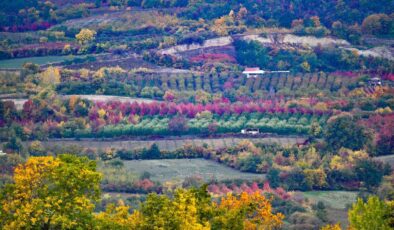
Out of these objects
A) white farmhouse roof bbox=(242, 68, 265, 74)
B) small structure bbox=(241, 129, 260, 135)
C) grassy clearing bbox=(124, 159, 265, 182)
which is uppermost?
grassy clearing bbox=(124, 159, 265, 182)

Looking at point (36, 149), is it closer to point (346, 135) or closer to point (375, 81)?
point (346, 135)

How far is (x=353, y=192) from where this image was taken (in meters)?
95.6

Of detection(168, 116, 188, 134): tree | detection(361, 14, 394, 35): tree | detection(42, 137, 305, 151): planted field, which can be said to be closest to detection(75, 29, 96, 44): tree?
detection(361, 14, 394, 35): tree

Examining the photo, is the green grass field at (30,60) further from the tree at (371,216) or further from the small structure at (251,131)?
the tree at (371,216)

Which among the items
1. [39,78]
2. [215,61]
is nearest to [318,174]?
[39,78]

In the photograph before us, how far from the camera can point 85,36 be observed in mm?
151250

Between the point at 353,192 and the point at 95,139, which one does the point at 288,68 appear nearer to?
the point at 95,139

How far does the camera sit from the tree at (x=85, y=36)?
15025 centimetres

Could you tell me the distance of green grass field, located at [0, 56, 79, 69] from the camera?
452ft

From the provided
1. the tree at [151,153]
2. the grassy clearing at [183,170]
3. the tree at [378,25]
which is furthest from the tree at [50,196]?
the tree at [378,25]

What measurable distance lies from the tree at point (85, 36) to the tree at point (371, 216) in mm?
86494

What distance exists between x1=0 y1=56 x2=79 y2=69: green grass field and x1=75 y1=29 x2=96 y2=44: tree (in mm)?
6208

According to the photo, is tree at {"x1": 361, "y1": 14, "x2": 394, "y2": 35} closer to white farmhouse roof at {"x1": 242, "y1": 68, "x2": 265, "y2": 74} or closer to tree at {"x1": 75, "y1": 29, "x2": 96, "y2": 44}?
white farmhouse roof at {"x1": 242, "y1": 68, "x2": 265, "y2": 74}

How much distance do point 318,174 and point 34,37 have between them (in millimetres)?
61352
